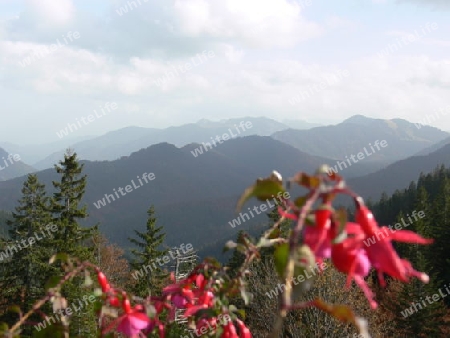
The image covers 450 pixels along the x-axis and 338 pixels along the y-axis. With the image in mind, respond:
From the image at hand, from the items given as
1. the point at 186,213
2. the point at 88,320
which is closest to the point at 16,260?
the point at 88,320

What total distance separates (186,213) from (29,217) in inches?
A: 5995

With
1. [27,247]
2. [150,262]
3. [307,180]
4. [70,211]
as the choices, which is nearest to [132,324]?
[307,180]

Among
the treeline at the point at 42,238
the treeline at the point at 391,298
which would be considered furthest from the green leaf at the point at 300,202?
the treeline at the point at 42,238

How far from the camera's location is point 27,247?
2000 centimetres

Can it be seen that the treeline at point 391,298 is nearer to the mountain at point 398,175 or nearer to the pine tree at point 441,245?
the pine tree at point 441,245

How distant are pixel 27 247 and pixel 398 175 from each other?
186820 millimetres

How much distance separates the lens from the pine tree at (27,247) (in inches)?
760

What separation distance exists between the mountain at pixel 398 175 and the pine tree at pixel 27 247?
526 ft

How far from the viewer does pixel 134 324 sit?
1049 mm

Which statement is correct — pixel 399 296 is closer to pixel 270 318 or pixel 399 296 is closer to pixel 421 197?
pixel 270 318

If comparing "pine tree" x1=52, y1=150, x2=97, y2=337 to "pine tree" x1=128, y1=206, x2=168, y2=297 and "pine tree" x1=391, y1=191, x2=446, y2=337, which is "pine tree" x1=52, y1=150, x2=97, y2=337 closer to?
"pine tree" x1=128, y1=206, x2=168, y2=297

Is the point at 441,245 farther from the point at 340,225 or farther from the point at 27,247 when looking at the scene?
the point at 340,225

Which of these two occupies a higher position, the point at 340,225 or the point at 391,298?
the point at 340,225

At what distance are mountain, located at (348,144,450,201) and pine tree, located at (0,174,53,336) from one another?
6307 inches
